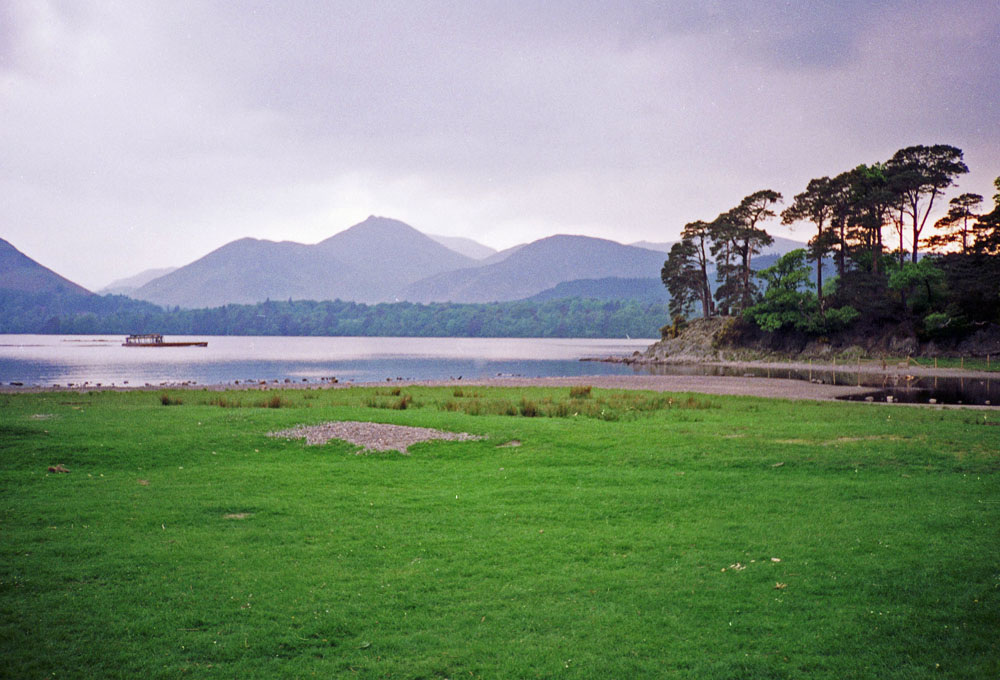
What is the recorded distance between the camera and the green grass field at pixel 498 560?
6.46 metres

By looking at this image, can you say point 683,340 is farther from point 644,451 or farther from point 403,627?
point 403,627

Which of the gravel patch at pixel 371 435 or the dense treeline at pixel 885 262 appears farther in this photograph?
the dense treeline at pixel 885 262

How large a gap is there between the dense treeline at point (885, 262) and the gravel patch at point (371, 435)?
66456mm

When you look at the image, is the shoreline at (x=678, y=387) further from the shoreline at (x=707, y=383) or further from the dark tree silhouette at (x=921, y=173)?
the dark tree silhouette at (x=921, y=173)

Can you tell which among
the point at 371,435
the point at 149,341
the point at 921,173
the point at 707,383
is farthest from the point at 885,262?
the point at 149,341

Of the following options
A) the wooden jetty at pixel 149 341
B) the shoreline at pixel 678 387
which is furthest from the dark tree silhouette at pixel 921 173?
the wooden jetty at pixel 149 341

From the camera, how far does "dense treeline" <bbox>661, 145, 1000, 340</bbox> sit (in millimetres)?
63719

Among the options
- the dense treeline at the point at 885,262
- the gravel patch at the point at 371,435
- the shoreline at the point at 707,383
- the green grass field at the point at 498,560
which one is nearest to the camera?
the green grass field at the point at 498,560

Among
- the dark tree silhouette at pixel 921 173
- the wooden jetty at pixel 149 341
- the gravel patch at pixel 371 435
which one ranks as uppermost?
the dark tree silhouette at pixel 921 173

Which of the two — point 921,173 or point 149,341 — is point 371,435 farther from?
point 149,341

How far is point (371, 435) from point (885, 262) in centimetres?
7692

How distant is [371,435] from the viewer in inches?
716

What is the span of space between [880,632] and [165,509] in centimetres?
1151

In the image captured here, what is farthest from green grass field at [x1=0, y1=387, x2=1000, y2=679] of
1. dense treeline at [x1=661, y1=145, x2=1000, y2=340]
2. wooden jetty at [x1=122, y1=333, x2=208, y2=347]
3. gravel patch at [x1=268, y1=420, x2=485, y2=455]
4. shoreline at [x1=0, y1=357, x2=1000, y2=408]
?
wooden jetty at [x1=122, y1=333, x2=208, y2=347]
